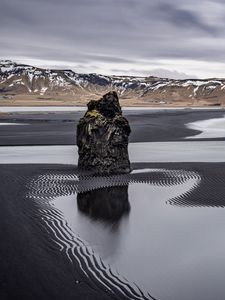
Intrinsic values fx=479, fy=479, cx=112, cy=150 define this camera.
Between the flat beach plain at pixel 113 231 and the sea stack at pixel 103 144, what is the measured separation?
1040 mm

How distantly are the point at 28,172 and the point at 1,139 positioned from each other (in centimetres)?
2074

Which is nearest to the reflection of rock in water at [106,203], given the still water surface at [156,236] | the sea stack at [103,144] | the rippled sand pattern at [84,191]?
the still water surface at [156,236]

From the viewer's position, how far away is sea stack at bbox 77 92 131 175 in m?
28.3

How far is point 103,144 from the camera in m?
28.6

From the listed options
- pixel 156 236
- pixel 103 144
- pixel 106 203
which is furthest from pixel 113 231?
pixel 103 144

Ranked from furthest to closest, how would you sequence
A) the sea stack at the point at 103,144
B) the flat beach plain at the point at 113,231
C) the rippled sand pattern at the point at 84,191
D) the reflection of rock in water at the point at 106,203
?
1. the sea stack at the point at 103,144
2. the reflection of rock in water at the point at 106,203
3. the rippled sand pattern at the point at 84,191
4. the flat beach plain at the point at 113,231

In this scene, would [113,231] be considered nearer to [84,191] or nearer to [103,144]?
[84,191]

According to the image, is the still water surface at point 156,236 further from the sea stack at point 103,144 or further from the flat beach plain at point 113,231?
the sea stack at point 103,144

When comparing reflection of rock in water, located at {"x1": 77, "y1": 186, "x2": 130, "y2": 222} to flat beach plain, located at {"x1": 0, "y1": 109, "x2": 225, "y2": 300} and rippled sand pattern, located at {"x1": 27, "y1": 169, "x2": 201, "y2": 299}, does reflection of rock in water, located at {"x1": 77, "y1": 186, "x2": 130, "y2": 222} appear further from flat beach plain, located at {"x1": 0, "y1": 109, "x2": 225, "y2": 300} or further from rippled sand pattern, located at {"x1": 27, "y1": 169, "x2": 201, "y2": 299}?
rippled sand pattern, located at {"x1": 27, "y1": 169, "x2": 201, "y2": 299}

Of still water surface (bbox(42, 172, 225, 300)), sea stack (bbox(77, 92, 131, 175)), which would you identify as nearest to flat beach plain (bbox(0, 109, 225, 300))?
still water surface (bbox(42, 172, 225, 300))

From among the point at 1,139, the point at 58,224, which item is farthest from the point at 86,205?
the point at 1,139

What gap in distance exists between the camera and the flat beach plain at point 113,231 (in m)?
11.6

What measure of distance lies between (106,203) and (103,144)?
8.56m

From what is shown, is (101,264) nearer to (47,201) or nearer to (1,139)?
(47,201)
